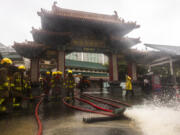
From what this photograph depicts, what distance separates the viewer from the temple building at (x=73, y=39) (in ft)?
41.4

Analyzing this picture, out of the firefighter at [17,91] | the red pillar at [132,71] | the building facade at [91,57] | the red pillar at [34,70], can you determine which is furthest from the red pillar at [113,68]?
the building facade at [91,57]

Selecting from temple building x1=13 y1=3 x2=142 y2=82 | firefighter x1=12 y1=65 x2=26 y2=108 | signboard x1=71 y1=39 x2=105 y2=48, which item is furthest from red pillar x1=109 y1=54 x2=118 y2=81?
firefighter x1=12 y1=65 x2=26 y2=108

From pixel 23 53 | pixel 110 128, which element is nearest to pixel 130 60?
pixel 23 53

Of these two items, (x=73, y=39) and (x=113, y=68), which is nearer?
(x=73, y=39)

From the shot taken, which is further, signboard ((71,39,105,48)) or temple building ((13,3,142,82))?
signboard ((71,39,105,48))

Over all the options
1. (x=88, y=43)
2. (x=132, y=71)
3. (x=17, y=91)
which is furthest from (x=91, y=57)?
(x=17, y=91)

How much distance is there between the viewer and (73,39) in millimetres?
13852

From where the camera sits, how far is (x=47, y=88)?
8.24 m

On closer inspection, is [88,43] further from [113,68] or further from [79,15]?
[113,68]

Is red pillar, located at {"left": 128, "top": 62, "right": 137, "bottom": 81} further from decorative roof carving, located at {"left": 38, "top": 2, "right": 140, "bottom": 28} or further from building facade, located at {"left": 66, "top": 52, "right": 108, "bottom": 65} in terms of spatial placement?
building facade, located at {"left": 66, "top": 52, "right": 108, "bottom": 65}

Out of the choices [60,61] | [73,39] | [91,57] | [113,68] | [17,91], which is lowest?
[17,91]

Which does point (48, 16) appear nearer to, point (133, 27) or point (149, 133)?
point (133, 27)

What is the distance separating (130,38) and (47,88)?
36.1ft

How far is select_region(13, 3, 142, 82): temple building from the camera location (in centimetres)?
1263
